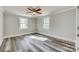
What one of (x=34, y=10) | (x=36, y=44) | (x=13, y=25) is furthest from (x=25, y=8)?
(x=36, y=44)

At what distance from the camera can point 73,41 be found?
152 cm

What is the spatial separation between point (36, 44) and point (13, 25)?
46 centimetres

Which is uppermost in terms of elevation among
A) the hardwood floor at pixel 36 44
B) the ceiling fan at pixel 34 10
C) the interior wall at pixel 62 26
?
the ceiling fan at pixel 34 10

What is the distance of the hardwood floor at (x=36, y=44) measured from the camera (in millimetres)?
1525

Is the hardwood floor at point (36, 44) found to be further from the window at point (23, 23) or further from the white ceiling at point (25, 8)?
the white ceiling at point (25, 8)

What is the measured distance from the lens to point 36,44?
1.57 m

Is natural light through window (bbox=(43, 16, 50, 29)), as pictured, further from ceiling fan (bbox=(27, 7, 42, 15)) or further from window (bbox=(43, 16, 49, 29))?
ceiling fan (bbox=(27, 7, 42, 15))

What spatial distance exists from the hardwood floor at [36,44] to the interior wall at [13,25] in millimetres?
81

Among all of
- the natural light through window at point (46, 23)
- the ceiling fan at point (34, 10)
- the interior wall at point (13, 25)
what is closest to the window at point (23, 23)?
the interior wall at point (13, 25)

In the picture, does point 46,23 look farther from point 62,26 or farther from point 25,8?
point 25,8

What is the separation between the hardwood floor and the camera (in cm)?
153

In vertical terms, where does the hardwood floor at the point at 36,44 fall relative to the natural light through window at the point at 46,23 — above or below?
below
